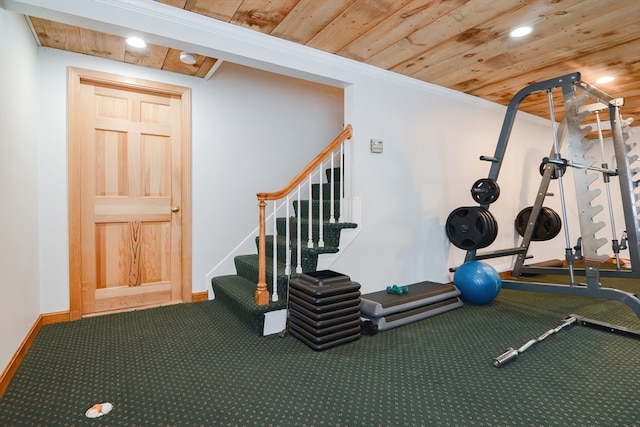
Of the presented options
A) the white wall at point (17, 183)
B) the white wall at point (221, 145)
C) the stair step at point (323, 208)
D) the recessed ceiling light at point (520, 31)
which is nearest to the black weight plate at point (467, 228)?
the stair step at point (323, 208)

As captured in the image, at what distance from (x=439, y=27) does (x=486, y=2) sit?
35cm

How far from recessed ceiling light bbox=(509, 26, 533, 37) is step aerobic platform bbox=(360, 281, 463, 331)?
2.24 metres

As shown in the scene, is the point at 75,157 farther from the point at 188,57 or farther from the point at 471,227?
the point at 471,227

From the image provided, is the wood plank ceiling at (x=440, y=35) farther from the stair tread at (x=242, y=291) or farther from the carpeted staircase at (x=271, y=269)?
the stair tread at (x=242, y=291)

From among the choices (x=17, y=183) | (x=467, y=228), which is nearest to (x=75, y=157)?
(x=17, y=183)

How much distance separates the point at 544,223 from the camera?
4262 millimetres

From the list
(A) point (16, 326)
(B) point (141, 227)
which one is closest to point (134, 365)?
(A) point (16, 326)

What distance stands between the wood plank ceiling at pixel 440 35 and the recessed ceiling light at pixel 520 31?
6cm

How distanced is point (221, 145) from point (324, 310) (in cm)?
210

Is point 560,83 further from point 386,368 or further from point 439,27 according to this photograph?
point 386,368

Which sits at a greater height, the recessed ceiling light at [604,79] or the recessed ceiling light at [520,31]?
the recessed ceiling light at [604,79]

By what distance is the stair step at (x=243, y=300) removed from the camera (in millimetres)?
2525

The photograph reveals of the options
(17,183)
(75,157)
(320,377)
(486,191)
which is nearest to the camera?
(320,377)

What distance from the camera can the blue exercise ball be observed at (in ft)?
10.7
